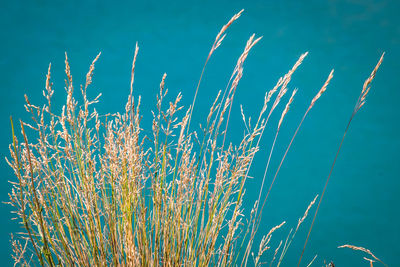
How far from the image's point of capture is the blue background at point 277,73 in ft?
13.5

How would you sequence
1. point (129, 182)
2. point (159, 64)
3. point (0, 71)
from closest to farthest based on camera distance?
point (129, 182)
point (0, 71)
point (159, 64)

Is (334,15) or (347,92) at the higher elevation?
(334,15)

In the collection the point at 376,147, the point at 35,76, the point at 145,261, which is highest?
the point at 35,76

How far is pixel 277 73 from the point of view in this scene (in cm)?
457

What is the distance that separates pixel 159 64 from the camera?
4371 mm

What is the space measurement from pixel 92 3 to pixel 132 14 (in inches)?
18.2

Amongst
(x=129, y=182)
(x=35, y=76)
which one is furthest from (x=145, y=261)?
(x=35, y=76)

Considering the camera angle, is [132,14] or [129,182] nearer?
[129,182]

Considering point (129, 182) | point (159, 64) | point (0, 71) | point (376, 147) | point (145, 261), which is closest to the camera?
point (129, 182)

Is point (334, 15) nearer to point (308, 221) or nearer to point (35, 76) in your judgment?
point (308, 221)

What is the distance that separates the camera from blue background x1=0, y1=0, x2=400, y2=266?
4.12m

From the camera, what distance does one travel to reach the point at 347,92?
183 inches

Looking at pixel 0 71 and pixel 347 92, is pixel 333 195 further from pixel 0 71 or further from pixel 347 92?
pixel 0 71

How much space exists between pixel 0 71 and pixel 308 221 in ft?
13.9
